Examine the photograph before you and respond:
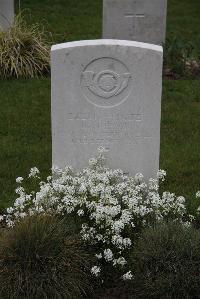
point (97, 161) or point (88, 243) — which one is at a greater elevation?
point (97, 161)

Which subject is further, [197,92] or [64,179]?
[197,92]

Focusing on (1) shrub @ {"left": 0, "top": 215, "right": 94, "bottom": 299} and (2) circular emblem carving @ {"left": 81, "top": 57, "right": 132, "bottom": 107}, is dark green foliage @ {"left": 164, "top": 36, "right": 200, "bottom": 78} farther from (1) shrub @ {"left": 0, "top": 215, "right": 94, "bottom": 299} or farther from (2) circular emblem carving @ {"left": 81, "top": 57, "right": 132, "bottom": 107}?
(1) shrub @ {"left": 0, "top": 215, "right": 94, "bottom": 299}

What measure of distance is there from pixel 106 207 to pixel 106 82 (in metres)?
1.16

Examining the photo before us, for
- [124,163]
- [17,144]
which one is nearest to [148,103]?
[124,163]

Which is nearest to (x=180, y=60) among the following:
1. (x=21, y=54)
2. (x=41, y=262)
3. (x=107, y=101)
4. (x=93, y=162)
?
(x=21, y=54)

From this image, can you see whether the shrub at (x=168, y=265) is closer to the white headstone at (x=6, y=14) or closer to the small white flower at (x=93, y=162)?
the small white flower at (x=93, y=162)

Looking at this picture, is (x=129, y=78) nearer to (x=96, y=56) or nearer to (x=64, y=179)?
(x=96, y=56)

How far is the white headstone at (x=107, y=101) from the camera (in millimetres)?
5789

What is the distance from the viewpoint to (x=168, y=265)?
15.8 feet

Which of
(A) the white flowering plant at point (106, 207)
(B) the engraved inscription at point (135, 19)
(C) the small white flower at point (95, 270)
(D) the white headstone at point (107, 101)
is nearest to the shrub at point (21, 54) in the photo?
(B) the engraved inscription at point (135, 19)

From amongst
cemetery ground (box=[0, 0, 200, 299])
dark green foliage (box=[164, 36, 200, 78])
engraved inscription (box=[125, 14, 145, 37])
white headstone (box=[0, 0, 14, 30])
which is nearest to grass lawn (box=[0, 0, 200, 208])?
cemetery ground (box=[0, 0, 200, 299])

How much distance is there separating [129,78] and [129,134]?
49 centimetres

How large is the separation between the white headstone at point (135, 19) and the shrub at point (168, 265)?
763 centimetres

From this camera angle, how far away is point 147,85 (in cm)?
586
